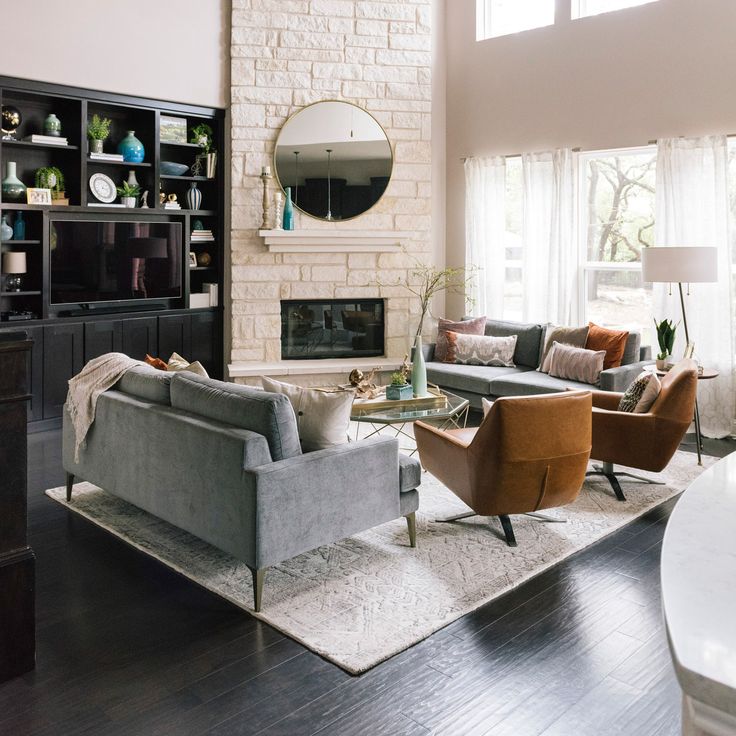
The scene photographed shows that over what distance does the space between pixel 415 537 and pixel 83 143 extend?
4.47 meters

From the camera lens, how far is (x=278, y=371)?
7355mm

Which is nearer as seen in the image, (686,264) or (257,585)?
(257,585)

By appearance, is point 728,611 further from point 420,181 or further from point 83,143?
point 420,181

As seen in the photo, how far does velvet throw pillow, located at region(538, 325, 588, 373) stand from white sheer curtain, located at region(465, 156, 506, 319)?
1.11 meters

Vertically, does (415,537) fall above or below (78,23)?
below

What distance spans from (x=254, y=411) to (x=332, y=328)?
4.45 meters

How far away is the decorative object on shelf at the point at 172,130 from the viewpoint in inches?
278

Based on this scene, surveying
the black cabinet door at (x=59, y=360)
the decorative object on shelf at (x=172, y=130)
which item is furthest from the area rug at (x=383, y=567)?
the decorative object on shelf at (x=172, y=130)

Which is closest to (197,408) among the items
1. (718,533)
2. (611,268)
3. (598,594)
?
(598,594)

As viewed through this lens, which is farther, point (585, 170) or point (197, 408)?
point (585, 170)

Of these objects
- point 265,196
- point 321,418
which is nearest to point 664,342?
point 321,418

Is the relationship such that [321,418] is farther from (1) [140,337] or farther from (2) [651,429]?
(1) [140,337]

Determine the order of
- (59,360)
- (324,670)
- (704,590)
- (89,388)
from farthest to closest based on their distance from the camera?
(59,360), (89,388), (324,670), (704,590)

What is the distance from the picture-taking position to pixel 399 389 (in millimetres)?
5230
